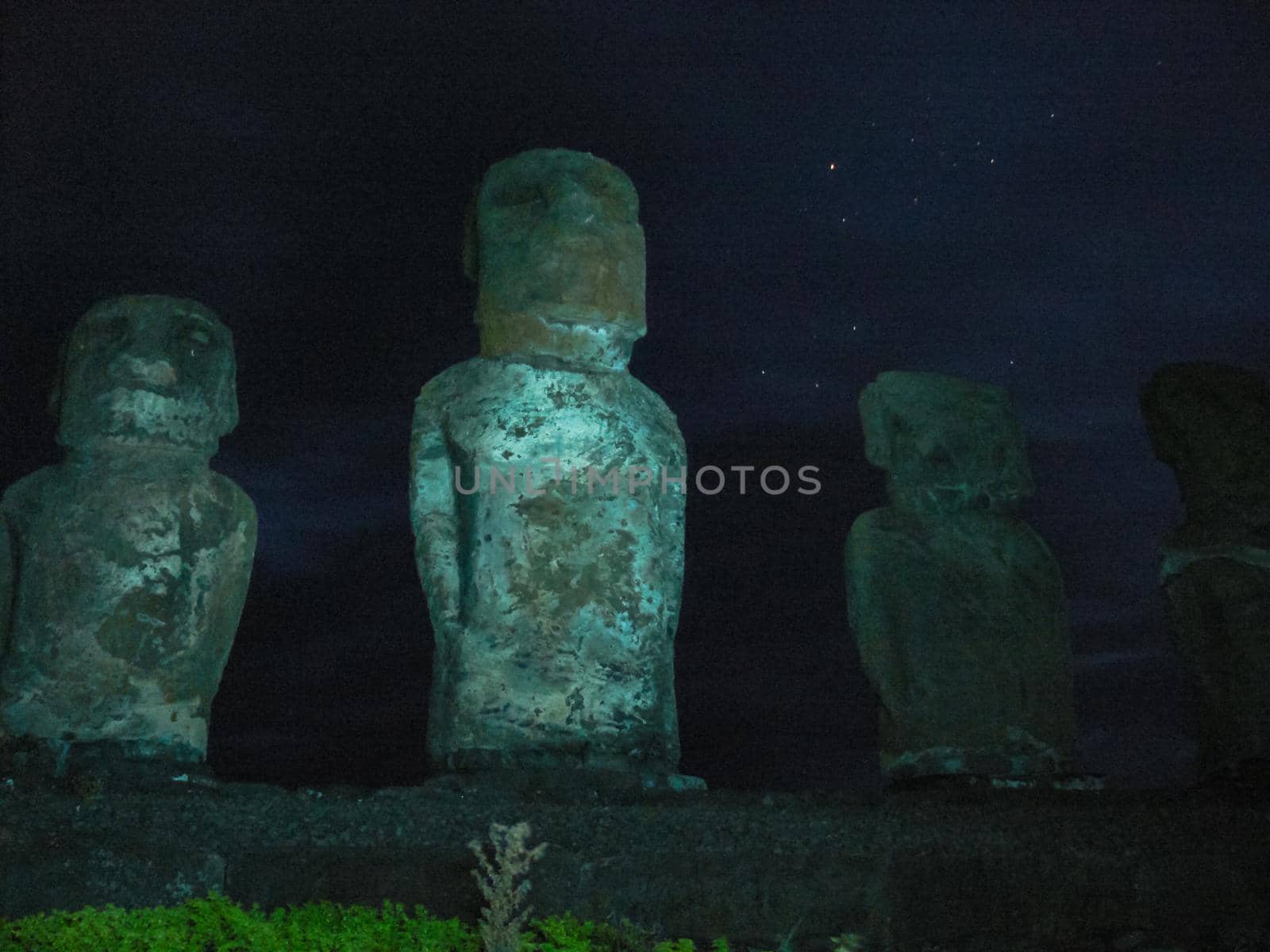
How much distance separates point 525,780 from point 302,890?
6.41 feet

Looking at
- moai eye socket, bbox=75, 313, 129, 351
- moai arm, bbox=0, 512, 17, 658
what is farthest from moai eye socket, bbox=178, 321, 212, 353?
moai arm, bbox=0, 512, 17, 658

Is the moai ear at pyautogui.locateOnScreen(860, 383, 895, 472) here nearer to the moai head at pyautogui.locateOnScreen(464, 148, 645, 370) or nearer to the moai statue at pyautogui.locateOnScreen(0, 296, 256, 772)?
the moai head at pyautogui.locateOnScreen(464, 148, 645, 370)

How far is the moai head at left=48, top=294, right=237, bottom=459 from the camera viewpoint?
7906 mm

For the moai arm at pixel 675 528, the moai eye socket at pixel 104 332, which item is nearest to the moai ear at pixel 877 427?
the moai arm at pixel 675 528

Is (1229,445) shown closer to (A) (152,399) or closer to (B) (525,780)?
(B) (525,780)

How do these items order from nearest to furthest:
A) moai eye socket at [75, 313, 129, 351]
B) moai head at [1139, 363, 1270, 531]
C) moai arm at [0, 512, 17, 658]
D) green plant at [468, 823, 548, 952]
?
green plant at [468, 823, 548, 952], moai arm at [0, 512, 17, 658], moai eye socket at [75, 313, 129, 351], moai head at [1139, 363, 1270, 531]

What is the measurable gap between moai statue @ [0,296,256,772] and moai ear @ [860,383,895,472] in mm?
3889

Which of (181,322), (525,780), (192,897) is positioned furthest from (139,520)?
(192,897)

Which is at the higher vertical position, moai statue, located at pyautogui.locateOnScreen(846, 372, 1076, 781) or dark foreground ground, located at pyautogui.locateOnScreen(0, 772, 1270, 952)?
moai statue, located at pyautogui.locateOnScreen(846, 372, 1076, 781)

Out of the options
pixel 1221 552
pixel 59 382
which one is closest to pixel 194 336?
pixel 59 382

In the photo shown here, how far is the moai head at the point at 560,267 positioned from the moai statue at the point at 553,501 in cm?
1

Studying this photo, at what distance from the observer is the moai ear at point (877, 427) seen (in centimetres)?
900

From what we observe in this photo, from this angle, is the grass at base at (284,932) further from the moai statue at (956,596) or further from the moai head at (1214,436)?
the moai head at (1214,436)

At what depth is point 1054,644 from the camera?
8.70 m
